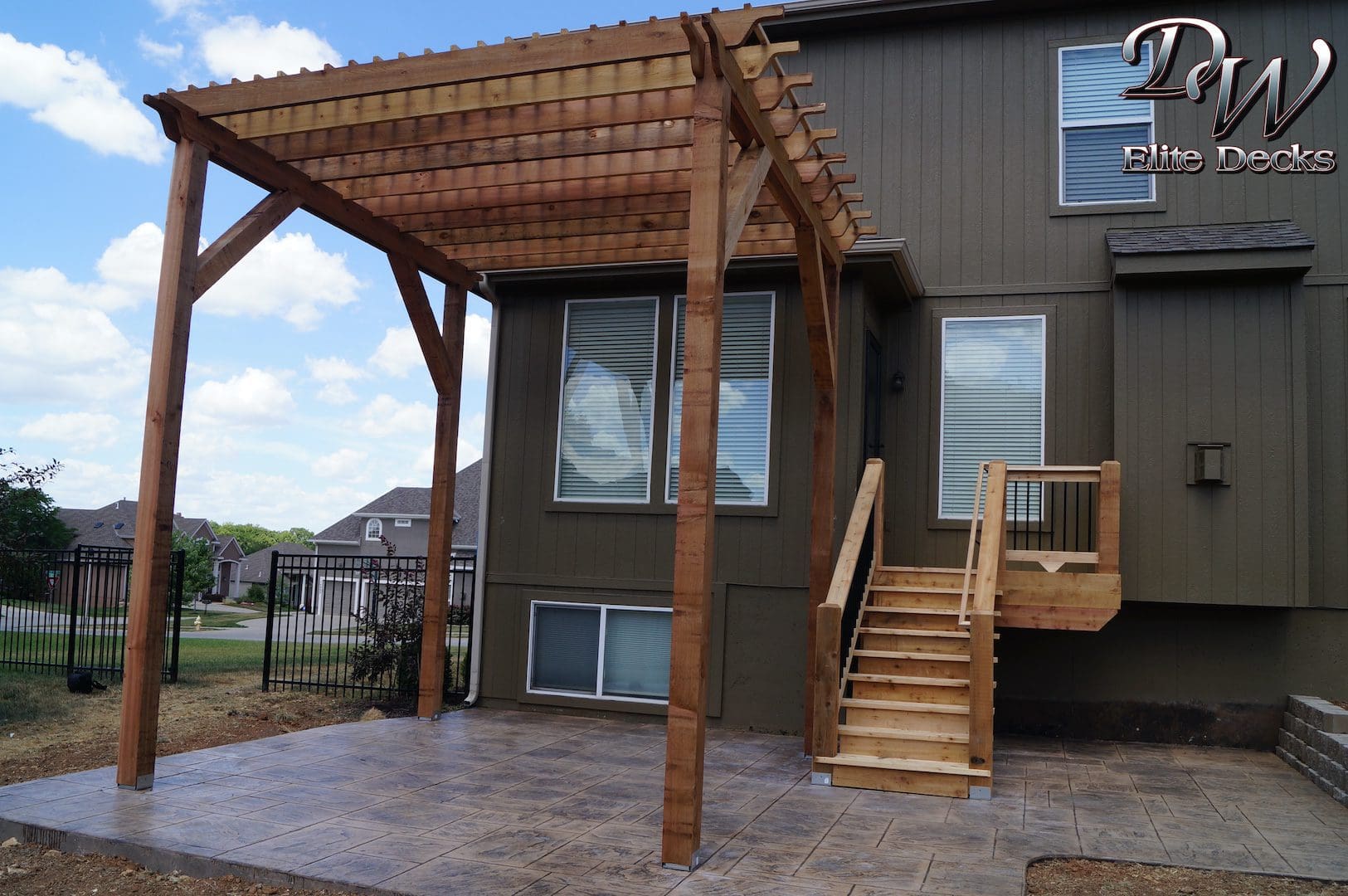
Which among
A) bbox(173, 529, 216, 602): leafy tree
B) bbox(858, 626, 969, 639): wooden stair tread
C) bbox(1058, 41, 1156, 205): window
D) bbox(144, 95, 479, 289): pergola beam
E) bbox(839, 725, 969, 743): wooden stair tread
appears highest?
bbox(1058, 41, 1156, 205): window

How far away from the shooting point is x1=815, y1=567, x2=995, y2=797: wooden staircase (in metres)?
5.58

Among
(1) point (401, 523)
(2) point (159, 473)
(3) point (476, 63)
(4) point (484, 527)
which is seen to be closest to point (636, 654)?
(4) point (484, 527)

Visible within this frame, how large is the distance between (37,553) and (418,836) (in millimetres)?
8497

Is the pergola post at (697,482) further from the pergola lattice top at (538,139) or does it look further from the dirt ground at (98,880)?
the dirt ground at (98,880)

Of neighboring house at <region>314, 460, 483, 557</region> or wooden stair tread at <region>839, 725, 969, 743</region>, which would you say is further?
neighboring house at <region>314, 460, 483, 557</region>

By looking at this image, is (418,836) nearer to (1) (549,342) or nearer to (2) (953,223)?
(1) (549,342)

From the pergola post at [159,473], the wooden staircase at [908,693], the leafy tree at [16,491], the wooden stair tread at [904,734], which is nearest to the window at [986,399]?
the wooden staircase at [908,693]

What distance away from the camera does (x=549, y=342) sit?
337 inches

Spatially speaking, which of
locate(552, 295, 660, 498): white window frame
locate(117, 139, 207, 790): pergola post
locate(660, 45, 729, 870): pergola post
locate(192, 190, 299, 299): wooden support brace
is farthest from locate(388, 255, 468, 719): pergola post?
locate(660, 45, 729, 870): pergola post

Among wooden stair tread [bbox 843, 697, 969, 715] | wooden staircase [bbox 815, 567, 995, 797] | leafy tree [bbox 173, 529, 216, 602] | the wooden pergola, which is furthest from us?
leafy tree [bbox 173, 529, 216, 602]

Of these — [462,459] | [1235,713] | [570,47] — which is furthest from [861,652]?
[462,459]

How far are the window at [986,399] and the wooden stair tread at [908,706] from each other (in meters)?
2.31

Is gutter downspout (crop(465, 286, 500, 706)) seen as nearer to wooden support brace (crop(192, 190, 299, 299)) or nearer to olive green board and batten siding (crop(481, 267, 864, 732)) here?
olive green board and batten siding (crop(481, 267, 864, 732))

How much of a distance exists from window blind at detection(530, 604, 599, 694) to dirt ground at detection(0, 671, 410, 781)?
3.88 feet
